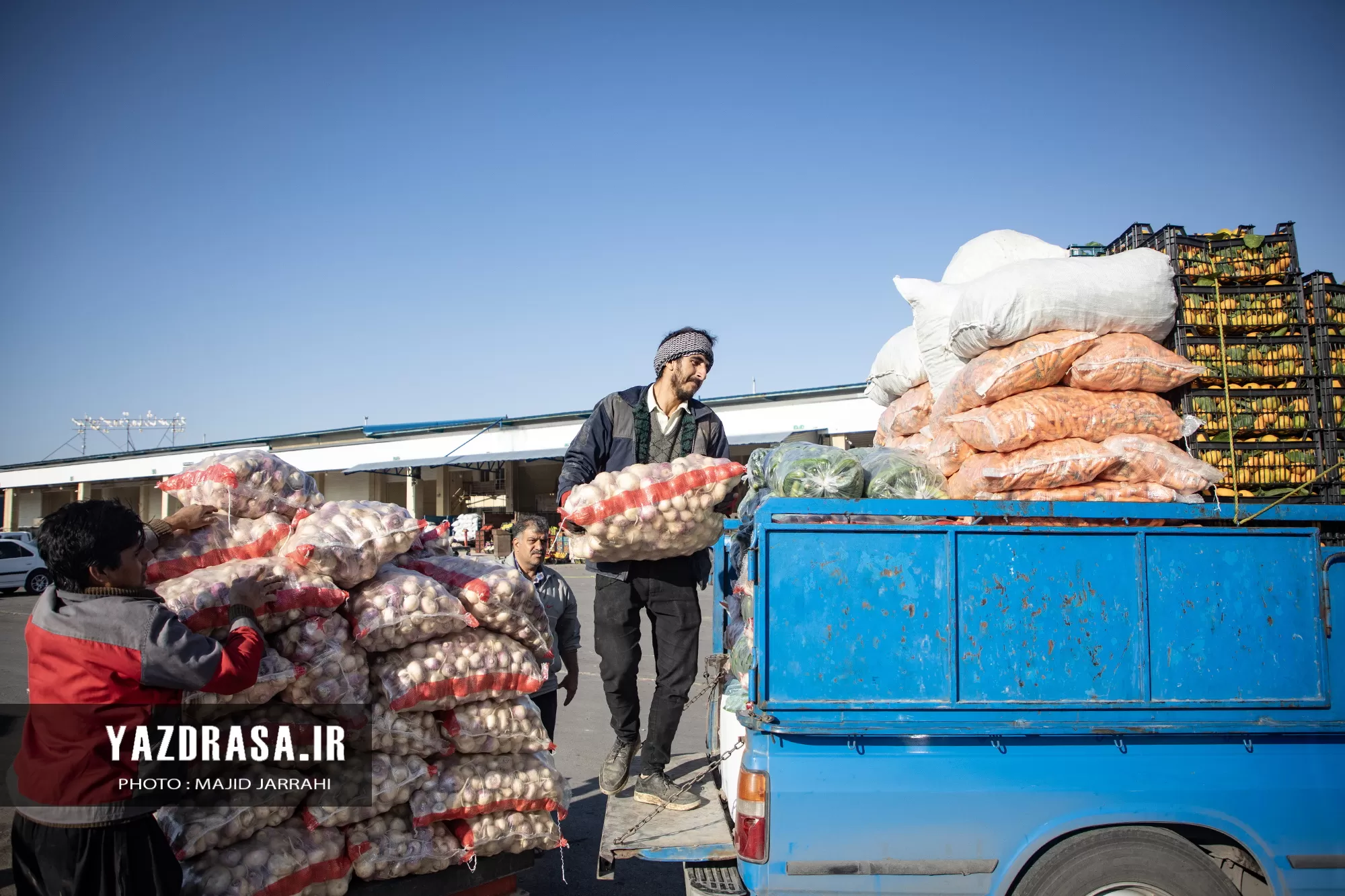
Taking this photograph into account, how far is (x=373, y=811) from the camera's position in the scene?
316cm

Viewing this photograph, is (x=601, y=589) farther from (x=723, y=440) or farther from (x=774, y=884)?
(x=774, y=884)

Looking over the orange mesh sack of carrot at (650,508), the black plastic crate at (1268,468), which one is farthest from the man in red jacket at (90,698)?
the black plastic crate at (1268,468)

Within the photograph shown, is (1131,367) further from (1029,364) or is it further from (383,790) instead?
(383,790)

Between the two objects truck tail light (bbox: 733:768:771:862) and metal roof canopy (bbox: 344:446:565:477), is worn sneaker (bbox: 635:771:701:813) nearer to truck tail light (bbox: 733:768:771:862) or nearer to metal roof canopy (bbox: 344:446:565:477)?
truck tail light (bbox: 733:768:771:862)

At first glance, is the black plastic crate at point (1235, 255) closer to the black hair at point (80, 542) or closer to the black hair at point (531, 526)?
the black hair at point (531, 526)

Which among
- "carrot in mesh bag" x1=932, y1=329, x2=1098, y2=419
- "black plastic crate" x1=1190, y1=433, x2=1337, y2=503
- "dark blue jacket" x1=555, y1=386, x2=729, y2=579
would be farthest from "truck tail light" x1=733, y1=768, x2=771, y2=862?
"black plastic crate" x1=1190, y1=433, x2=1337, y2=503

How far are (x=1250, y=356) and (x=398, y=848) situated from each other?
4291mm

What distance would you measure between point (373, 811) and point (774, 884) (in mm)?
1521

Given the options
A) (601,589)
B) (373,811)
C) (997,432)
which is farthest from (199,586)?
(997,432)

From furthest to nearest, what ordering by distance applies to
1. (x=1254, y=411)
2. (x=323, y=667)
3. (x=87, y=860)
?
(x=1254, y=411) → (x=323, y=667) → (x=87, y=860)

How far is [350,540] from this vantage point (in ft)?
10.5

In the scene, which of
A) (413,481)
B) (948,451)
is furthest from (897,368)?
(413,481)

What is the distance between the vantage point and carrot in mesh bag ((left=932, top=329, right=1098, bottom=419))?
3.85 meters

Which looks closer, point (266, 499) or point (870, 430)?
point (266, 499)
